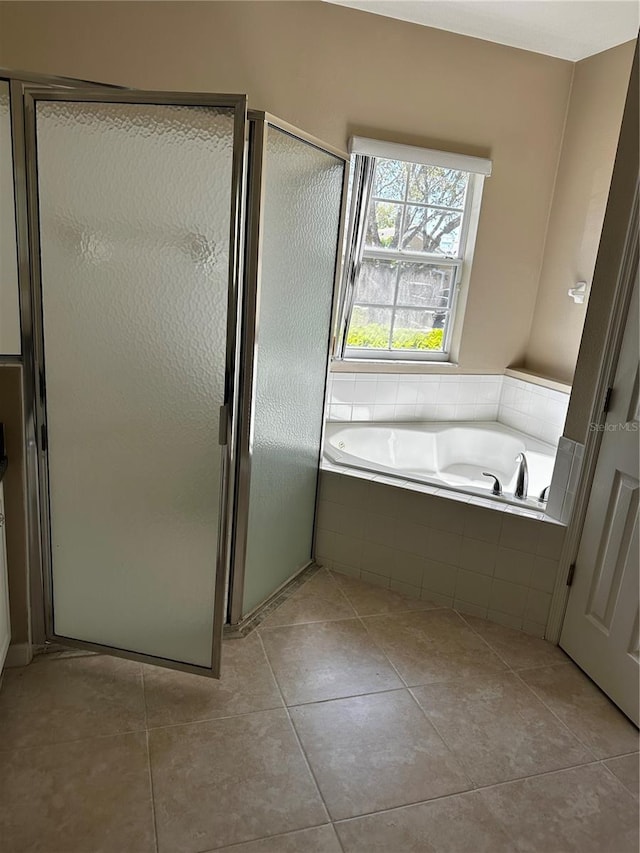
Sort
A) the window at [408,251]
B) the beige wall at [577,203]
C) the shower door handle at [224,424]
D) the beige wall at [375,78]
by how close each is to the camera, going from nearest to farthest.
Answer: the shower door handle at [224,424]
the beige wall at [375,78]
the beige wall at [577,203]
the window at [408,251]

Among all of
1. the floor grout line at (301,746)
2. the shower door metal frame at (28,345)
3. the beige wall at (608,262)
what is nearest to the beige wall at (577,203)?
the beige wall at (608,262)

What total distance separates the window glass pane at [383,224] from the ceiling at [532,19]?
0.92 m

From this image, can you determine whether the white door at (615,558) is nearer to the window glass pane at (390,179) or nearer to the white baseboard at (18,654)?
the window glass pane at (390,179)

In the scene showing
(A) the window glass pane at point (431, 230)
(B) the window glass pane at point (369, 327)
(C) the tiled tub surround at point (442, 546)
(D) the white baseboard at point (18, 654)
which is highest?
(A) the window glass pane at point (431, 230)

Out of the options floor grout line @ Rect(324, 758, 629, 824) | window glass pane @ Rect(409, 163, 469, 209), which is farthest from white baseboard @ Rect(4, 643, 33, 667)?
window glass pane @ Rect(409, 163, 469, 209)

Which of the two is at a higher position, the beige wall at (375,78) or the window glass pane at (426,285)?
the beige wall at (375,78)

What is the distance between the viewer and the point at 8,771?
63.9 inches

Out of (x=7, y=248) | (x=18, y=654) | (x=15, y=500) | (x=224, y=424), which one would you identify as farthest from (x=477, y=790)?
(x=7, y=248)

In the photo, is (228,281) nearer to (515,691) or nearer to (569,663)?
(515,691)

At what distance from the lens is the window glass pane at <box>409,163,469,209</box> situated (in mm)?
3449

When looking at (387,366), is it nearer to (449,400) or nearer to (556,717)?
(449,400)

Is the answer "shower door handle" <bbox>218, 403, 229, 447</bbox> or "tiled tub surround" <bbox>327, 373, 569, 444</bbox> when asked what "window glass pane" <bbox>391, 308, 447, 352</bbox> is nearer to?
"tiled tub surround" <bbox>327, 373, 569, 444</bbox>

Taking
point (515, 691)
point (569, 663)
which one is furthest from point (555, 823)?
point (569, 663)

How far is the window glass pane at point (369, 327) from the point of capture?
3.59 metres
